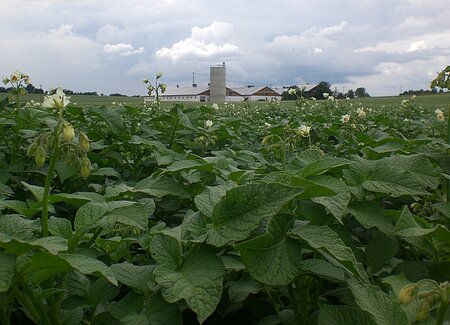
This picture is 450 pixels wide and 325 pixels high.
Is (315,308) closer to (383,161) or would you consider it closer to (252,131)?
(383,161)

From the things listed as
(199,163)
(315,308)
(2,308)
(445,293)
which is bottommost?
(315,308)

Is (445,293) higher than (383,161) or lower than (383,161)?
lower

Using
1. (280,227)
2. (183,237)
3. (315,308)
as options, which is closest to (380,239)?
(315,308)

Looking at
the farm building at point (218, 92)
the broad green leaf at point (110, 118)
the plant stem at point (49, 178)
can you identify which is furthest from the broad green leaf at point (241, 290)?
the farm building at point (218, 92)

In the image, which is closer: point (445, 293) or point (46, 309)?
point (445, 293)

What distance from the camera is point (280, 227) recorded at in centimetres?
132

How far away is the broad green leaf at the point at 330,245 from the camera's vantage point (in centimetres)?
123

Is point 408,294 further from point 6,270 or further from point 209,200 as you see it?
point 6,270

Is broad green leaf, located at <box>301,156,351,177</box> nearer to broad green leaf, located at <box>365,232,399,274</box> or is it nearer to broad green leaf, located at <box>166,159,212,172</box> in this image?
broad green leaf, located at <box>365,232,399,274</box>

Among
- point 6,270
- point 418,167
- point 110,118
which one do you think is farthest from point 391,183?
point 110,118

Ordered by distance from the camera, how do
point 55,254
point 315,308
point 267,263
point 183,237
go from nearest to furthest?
point 55,254 < point 267,263 < point 183,237 < point 315,308

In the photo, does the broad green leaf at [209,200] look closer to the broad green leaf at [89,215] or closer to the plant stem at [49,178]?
the broad green leaf at [89,215]

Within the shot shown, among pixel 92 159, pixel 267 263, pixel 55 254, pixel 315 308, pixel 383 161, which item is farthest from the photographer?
pixel 92 159

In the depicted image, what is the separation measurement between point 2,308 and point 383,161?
1317mm
